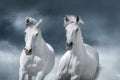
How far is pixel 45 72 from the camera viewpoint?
16641 millimetres

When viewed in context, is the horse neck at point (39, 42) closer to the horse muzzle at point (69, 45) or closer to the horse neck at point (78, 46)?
the horse neck at point (78, 46)

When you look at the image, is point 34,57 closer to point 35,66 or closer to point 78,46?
point 35,66

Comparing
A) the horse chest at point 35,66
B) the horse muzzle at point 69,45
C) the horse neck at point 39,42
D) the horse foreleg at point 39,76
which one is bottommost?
the horse foreleg at point 39,76

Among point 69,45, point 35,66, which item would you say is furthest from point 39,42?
point 69,45

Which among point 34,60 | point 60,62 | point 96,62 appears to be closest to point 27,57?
point 34,60

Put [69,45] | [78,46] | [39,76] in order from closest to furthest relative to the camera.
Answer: [69,45] → [78,46] → [39,76]

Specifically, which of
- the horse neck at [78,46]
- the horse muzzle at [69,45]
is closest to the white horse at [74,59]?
the horse neck at [78,46]

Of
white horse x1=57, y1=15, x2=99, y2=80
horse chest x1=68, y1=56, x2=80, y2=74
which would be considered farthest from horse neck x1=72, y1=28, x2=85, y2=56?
horse chest x1=68, y1=56, x2=80, y2=74

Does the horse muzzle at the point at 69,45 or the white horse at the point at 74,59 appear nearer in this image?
the horse muzzle at the point at 69,45

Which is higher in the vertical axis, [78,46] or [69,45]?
[69,45]

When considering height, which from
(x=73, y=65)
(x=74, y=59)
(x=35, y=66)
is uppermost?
(x=74, y=59)

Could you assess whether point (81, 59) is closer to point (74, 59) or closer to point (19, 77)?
point (74, 59)

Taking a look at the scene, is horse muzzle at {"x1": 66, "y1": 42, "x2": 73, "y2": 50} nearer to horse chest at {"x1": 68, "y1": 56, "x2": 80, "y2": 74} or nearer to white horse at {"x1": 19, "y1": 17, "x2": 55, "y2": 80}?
horse chest at {"x1": 68, "y1": 56, "x2": 80, "y2": 74}

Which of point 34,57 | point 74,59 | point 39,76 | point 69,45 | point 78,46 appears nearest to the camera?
point 69,45
